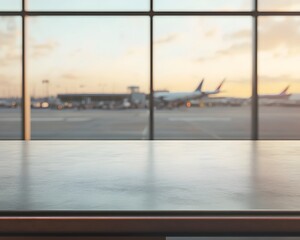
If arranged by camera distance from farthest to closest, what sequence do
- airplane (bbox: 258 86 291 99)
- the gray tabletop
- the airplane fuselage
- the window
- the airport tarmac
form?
1. airplane (bbox: 258 86 291 99)
2. the airplane fuselage
3. the airport tarmac
4. the window
5. the gray tabletop

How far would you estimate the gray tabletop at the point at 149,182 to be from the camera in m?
1.40

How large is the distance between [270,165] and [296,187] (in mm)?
729

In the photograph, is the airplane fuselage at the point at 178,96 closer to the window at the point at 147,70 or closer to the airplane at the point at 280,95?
the window at the point at 147,70

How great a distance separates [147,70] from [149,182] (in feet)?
10.1

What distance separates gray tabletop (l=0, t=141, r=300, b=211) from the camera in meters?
1.40

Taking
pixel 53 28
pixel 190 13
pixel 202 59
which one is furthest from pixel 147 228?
pixel 202 59

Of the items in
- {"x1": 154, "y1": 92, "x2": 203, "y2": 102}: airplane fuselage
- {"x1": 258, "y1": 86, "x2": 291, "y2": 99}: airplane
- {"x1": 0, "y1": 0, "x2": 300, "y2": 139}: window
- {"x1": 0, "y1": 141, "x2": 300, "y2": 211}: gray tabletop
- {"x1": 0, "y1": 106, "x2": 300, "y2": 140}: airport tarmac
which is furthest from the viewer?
{"x1": 258, "y1": 86, "x2": 291, "y2": 99}: airplane

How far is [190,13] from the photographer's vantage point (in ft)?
16.0

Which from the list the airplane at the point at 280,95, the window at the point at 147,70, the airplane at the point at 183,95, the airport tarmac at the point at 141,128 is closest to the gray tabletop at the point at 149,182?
the window at the point at 147,70

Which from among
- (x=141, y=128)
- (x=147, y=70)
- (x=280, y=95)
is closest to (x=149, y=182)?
(x=147, y=70)

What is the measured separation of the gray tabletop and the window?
7.10 ft

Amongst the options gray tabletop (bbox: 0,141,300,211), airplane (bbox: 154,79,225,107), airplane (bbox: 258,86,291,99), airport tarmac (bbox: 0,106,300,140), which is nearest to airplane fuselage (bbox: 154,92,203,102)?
airplane (bbox: 154,79,225,107)

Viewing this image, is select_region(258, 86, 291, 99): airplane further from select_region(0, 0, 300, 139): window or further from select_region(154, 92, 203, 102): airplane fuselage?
select_region(154, 92, 203, 102): airplane fuselage

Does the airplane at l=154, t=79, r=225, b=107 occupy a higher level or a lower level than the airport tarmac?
higher
